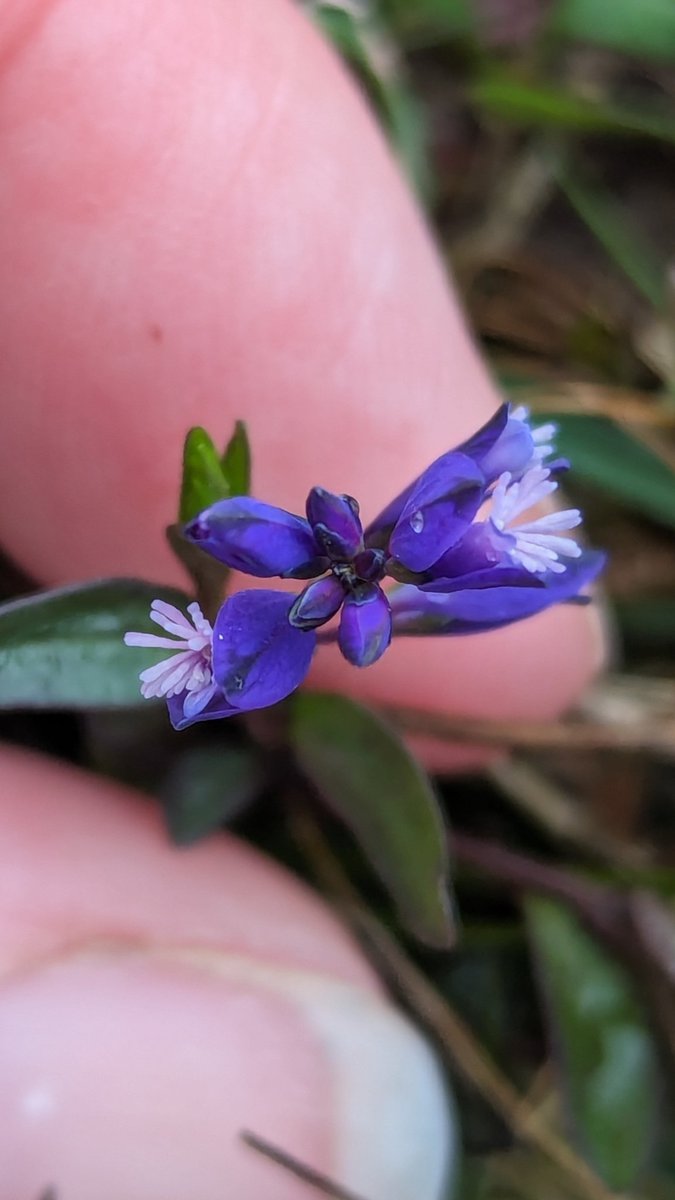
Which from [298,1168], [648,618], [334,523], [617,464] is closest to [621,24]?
[617,464]

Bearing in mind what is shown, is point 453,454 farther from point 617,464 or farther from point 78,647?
point 617,464

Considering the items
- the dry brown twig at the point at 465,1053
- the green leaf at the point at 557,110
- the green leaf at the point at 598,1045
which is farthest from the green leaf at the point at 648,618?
the green leaf at the point at 557,110

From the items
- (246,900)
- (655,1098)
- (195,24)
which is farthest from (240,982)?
(195,24)

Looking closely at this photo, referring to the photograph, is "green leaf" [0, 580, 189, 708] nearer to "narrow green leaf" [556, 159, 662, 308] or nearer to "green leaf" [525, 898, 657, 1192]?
"green leaf" [525, 898, 657, 1192]

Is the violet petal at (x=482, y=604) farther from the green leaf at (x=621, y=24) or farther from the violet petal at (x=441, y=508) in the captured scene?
the green leaf at (x=621, y=24)

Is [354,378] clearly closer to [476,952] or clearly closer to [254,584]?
[254,584]
